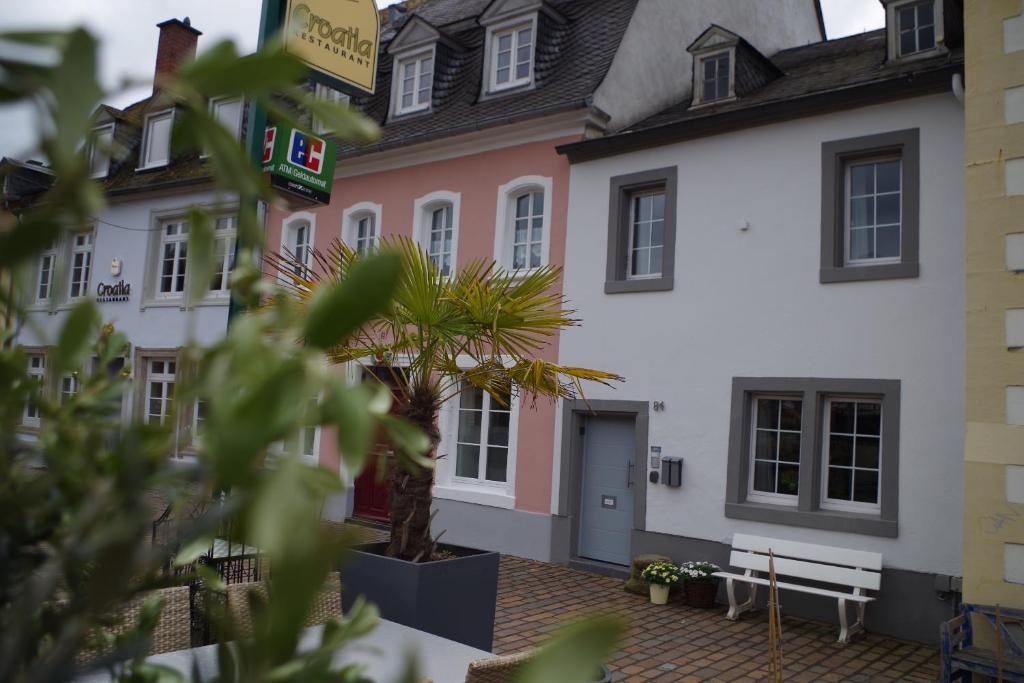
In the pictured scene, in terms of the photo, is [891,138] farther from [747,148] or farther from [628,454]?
[628,454]

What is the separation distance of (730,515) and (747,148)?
429 cm

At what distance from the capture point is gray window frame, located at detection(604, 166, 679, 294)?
1062 cm

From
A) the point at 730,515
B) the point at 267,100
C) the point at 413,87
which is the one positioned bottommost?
the point at 730,515

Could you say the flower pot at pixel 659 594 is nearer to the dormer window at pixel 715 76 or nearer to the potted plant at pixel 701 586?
the potted plant at pixel 701 586

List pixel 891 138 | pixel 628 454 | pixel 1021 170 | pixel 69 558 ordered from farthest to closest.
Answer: pixel 628 454, pixel 891 138, pixel 1021 170, pixel 69 558

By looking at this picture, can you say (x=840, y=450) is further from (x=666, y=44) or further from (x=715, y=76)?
(x=666, y=44)

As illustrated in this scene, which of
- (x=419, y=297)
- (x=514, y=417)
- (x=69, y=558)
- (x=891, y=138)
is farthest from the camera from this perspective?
(x=514, y=417)

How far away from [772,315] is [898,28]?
397cm

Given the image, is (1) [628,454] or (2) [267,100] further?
(1) [628,454]

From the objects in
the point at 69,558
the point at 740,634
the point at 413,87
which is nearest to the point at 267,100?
the point at 69,558

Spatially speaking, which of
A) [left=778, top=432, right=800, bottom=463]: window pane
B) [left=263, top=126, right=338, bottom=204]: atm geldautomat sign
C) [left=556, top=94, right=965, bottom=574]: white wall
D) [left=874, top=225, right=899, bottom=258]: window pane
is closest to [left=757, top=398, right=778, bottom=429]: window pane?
[left=778, top=432, right=800, bottom=463]: window pane

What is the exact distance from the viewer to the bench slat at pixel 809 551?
27.8 feet

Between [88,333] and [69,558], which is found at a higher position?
[88,333]

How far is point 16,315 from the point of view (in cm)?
69
